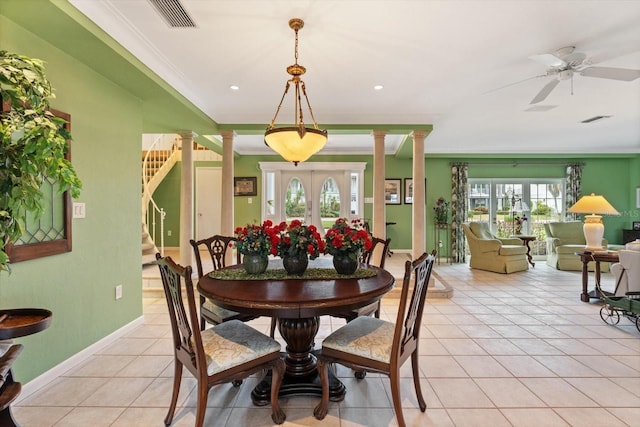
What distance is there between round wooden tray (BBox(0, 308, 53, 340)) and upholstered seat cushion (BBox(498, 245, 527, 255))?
6464mm

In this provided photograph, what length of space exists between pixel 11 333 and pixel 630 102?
20.6 ft

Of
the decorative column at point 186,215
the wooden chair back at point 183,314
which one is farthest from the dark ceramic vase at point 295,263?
the decorative column at point 186,215

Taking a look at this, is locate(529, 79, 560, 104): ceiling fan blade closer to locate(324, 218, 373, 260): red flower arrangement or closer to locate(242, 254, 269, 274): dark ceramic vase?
locate(324, 218, 373, 260): red flower arrangement

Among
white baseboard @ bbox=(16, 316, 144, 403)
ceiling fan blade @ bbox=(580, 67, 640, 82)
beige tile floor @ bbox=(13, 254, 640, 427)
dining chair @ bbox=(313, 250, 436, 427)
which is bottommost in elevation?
beige tile floor @ bbox=(13, 254, 640, 427)

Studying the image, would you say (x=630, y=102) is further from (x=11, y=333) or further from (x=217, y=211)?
(x=217, y=211)

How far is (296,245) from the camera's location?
2.16m

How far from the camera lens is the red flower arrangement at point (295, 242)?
2.15 m

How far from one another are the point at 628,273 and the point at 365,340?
3.38m

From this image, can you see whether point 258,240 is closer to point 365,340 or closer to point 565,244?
point 365,340

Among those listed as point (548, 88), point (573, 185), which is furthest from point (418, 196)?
point (573, 185)

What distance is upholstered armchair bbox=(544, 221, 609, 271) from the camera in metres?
6.18

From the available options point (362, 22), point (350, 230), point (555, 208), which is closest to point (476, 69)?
point (362, 22)

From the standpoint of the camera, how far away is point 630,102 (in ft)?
13.5

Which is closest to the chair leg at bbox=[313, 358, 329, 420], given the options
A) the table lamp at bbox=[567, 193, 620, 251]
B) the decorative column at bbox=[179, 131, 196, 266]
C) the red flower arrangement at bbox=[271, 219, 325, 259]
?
the red flower arrangement at bbox=[271, 219, 325, 259]
